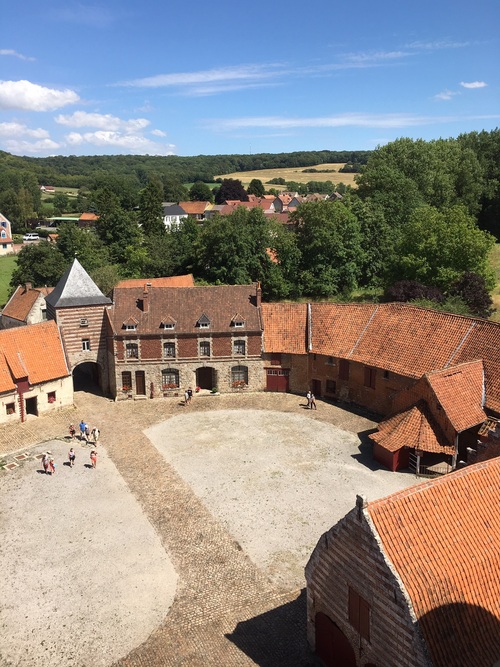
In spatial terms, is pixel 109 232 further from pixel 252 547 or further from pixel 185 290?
pixel 252 547

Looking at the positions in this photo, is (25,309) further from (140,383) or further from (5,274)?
(5,274)

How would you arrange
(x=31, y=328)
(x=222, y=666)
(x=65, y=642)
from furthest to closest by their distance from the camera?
(x=31, y=328) < (x=65, y=642) < (x=222, y=666)

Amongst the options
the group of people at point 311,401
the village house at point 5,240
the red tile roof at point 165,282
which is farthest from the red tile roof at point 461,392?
the village house at point 5,240

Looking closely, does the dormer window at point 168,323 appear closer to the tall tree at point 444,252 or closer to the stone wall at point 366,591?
the tall tree at point 444,252

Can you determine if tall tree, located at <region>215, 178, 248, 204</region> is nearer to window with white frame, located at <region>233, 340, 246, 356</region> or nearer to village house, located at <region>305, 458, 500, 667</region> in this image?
window with white frame, located at <region>233, 340, 246, 356</region>

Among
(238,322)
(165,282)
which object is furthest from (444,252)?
(165,282)

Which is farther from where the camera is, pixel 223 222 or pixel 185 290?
pixel 223 222

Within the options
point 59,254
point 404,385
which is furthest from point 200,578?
point 59,254

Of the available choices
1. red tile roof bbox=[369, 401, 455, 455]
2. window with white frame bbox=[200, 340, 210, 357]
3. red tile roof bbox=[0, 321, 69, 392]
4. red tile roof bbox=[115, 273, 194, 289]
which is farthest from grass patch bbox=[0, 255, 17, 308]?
red tile roof bbox=[369, 401, 455, 455]

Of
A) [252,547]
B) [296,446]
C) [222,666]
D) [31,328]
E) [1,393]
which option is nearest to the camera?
[222,666]
